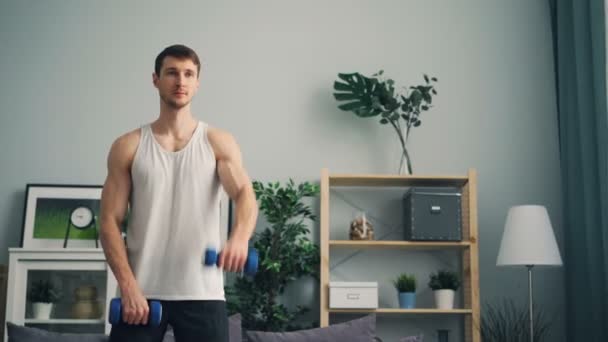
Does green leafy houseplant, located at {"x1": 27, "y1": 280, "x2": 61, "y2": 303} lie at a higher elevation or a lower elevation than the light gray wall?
lower

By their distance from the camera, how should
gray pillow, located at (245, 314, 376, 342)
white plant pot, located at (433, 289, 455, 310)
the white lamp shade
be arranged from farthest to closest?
white plant pot, located at (433, 289, 455, 310) → the white lamp shade → gray pillow, located at (245, 314, 376, 342)

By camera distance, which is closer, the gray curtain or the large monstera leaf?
the gray curtain

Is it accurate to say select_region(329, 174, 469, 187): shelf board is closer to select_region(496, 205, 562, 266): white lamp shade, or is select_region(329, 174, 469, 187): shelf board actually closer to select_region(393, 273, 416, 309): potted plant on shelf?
select_region(496, 205, 562, 266): white lamp shade

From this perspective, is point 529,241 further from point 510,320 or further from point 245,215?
point 245,215

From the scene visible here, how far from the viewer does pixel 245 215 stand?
6.93 ft

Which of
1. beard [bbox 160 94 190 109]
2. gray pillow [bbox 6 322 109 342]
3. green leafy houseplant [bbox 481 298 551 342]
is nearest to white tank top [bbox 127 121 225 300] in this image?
beard [bbox 160 94 190 109]

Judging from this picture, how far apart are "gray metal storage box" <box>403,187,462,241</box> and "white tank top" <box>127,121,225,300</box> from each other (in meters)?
2.08

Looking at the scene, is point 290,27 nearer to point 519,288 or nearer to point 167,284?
point 519,288

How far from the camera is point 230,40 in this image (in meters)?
4.61

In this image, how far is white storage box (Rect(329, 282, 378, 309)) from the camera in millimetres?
4012

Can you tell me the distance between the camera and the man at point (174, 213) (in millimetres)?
2088

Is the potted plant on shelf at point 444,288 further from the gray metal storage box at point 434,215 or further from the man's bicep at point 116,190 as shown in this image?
the man's bicep at point 116,190

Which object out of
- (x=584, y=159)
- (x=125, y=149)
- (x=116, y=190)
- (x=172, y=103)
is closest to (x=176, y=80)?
(x=172, y=103)

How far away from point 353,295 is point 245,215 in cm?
201
